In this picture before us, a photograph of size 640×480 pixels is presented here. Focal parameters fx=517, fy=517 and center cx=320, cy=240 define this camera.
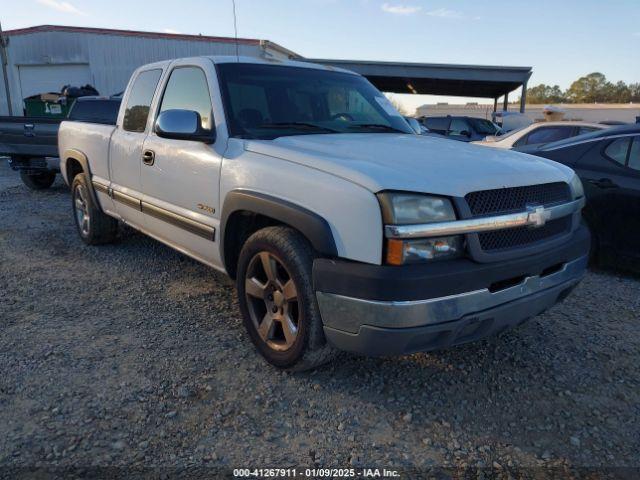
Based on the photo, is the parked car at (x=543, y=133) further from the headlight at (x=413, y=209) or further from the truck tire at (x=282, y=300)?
the headlight at (x=413, y=209)

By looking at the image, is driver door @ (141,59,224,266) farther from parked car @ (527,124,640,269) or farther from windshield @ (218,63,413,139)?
parked car @ (527,124,640,269)

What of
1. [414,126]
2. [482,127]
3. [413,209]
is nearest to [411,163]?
[413,209]

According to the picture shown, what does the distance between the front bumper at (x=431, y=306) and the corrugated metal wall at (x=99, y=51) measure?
2292cm

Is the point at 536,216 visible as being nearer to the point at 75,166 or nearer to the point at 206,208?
the point at 206,208

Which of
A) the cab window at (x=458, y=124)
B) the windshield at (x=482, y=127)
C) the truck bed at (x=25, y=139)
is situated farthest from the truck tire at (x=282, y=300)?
the windshield at (x=482, y=127)

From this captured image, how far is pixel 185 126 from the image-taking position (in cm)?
323

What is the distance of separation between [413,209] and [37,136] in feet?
28.3

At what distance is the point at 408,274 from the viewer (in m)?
2.27

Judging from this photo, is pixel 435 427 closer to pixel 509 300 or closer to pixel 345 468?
pixel 345 468

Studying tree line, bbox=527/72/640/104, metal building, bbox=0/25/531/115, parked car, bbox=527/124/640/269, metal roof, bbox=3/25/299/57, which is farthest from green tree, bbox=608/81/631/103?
parked car, bbox=527/124/640/269

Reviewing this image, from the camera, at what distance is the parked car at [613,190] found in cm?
470

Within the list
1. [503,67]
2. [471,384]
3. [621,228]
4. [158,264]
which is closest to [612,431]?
[471,384]

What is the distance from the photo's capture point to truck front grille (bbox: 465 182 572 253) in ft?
8.11

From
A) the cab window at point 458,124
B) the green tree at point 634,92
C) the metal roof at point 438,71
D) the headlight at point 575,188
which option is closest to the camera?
the headlight at point 575,188
